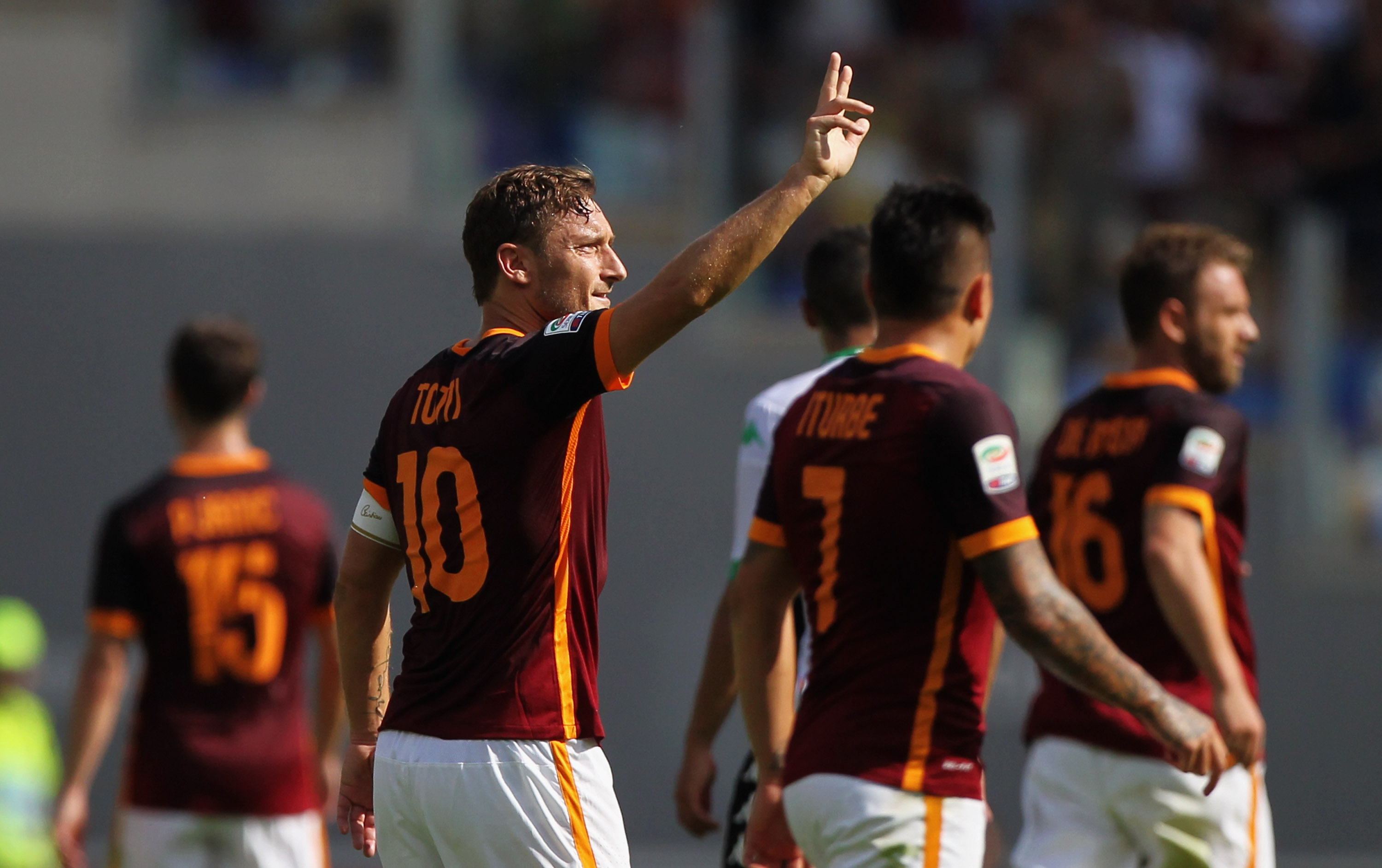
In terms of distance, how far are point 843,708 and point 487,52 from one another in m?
7.83

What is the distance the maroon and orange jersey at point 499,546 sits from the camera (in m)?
3.12

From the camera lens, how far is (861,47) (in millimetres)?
10312

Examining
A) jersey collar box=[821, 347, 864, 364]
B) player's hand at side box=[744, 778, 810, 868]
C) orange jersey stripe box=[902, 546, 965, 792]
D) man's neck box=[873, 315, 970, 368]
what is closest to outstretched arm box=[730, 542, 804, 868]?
player's hand at side box=[744, 778, 810, 868]

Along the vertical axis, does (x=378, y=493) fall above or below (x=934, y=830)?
above

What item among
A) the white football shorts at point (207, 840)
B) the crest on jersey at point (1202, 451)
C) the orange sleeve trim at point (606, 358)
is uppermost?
the orange sleeve trim at point (606, 358)

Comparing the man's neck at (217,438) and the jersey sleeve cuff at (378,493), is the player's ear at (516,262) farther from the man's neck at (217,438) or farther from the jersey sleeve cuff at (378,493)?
the man's neck at (217,438)

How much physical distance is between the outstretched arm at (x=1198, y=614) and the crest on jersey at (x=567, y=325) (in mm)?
2090

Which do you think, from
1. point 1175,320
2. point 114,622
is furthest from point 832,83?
point 114,622

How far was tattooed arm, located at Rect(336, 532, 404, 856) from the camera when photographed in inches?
138

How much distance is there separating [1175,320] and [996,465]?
64.7 inches

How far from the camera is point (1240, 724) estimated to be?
4.30m

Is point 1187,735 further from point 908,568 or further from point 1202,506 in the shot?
point 1202,506

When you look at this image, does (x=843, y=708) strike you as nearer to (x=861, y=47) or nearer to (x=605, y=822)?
(x=605, y=822)


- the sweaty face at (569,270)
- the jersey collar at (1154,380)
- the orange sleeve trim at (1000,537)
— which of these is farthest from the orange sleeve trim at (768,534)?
the jersey collar at (1154,380)
